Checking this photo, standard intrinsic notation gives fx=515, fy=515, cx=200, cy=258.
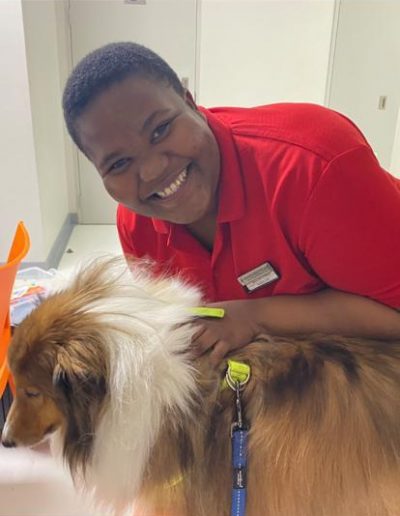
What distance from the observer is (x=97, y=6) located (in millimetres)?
3686

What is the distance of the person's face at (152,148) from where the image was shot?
942 mm

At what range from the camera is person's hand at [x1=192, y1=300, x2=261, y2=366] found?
0.99m

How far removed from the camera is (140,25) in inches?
148

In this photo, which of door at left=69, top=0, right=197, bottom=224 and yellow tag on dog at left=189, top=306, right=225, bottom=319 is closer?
yellow tag on dog at left=189, top=306, right=225, bottom=319

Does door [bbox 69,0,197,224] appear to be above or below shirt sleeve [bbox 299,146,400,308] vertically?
above

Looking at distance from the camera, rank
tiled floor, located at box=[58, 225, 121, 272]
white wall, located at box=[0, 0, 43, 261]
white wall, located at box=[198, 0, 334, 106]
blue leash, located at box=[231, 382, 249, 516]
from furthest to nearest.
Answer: white wall, located at box=[198, 0, 334, 106] < tiled floor, located at box=[58, 225, 121, 272] < white wall, located at box=[0, 0, 43, 261] < blue leash, located at box=[231, 382, 249, 516]

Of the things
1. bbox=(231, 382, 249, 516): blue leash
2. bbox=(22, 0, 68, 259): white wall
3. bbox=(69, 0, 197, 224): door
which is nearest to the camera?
bbox=(231, 382, 249, 516): blue leash

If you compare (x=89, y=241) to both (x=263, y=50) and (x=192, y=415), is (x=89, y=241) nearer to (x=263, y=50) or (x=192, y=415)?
(x=263, y=50)

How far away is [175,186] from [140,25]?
3124 mm

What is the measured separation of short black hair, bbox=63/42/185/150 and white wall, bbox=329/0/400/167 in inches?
141

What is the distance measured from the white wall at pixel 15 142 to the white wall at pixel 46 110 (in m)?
0.05

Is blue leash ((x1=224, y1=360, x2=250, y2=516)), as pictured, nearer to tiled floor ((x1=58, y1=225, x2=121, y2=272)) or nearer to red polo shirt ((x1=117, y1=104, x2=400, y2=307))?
red polo shirt ((x1=117, y1=104, x2=400, y2=307))

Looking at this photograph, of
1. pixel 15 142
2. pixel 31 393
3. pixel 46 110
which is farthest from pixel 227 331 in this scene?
pixel 46 110

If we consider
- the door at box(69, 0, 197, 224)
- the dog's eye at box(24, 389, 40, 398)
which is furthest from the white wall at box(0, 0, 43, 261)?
the dog's eye at box(24, 389, 40, 398)
